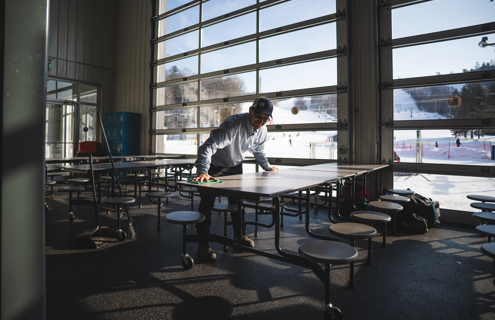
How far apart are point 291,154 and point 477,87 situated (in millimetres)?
2772

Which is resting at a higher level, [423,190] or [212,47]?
[212,47]

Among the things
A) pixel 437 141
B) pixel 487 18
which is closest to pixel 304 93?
pixel 437 141

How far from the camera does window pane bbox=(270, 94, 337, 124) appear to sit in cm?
480

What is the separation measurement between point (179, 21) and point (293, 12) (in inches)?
132

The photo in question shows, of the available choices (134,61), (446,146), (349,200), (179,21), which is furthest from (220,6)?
(446,146)

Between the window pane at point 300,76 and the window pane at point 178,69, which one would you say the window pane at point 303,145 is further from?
the window pane at point 178,69

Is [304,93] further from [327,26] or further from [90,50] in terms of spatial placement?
[90,50]

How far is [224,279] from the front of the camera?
6.86ft

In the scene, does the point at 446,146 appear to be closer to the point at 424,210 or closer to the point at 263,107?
the point at 424,210

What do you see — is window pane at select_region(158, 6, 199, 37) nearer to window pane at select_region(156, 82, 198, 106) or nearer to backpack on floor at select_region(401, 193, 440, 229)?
window pane at select_region(156, 82, 198, 106)

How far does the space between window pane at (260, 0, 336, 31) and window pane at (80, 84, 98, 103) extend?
5.55 m

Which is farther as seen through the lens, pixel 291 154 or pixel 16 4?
pixel 291 154

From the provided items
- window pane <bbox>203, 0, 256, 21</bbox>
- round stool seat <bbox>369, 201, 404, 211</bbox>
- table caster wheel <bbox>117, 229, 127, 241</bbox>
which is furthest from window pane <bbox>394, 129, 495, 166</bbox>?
window pane <bbox>203, 0, 256, 21</bbox>

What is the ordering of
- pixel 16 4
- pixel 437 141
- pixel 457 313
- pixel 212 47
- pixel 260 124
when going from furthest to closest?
pixel 212 47, pixel 437 141, pixel 260 124, pixel 457 313, pixel 16 4
